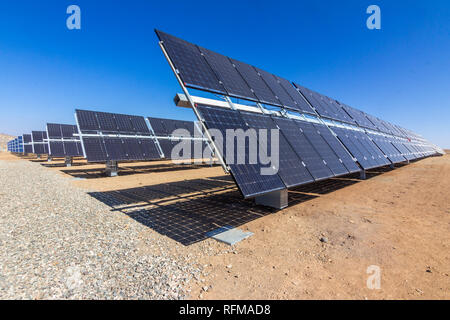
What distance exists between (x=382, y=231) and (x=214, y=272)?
5082mm

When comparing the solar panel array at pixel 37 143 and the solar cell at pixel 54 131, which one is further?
the solar panel array at pixel 37 143

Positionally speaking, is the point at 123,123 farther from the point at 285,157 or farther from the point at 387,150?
the point at 387,150

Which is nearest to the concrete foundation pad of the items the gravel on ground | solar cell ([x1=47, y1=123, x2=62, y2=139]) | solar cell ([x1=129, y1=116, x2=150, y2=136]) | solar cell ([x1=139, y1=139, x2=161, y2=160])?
the gravel on ground

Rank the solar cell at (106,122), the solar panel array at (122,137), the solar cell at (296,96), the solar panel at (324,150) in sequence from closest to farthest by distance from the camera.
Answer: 1. the solar panel at (324,150)
2. the solar cell at (296,96)
3. the solar panel array at (122,137)
4. the solar cell at (106,122)

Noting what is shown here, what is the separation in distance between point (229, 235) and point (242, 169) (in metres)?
1.87

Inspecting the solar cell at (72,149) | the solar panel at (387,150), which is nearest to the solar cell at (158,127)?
the solar cell at (72,149)

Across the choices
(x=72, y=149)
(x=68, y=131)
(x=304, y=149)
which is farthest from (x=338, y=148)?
(x=68, y=131)

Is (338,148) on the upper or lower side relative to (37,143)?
lower

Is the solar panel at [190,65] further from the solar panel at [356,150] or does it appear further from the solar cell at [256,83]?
the solar panel at [356,150]

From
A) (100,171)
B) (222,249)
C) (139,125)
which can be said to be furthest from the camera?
(139,125)

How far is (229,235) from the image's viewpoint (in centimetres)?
579

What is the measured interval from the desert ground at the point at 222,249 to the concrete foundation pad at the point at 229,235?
0.19m

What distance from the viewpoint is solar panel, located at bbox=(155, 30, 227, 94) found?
23.4 ft

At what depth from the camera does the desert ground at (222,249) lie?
356cm
